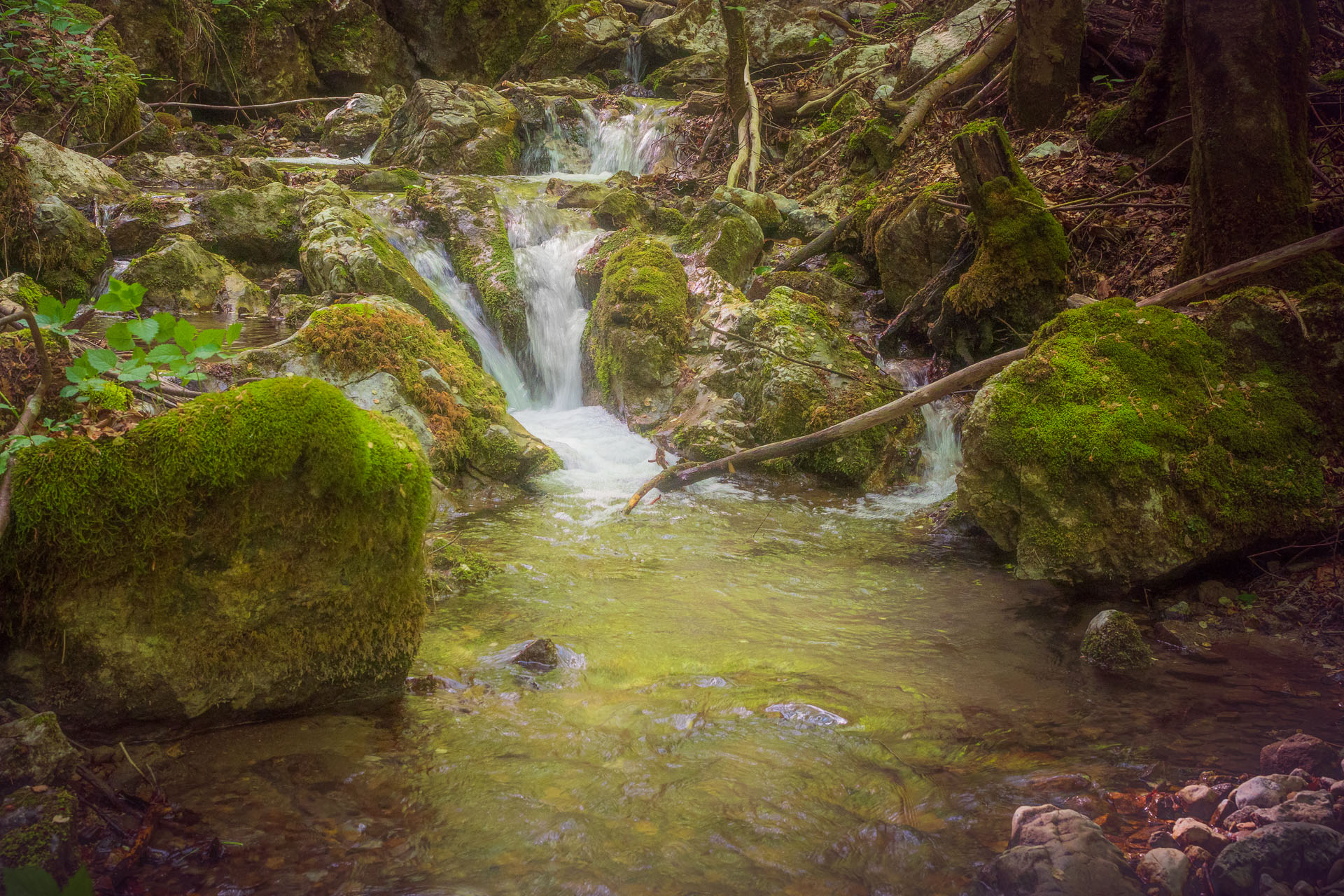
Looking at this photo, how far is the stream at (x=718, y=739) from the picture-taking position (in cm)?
243

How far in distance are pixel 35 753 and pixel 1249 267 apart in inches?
288

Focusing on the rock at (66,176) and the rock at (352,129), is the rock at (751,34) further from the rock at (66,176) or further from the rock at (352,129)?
the rock at (66,176)

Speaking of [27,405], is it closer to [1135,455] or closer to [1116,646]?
[1116,646]

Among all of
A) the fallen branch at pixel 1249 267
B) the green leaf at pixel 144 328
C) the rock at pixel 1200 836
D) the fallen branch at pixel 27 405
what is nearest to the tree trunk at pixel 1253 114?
the fallen branch at pixel 1249 267

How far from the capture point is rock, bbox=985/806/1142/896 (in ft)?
7.09

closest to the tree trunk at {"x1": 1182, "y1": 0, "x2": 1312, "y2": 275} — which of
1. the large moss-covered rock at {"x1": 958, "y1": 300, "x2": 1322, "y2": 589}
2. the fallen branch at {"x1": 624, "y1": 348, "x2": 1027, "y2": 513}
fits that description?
the large moss-covered rock at {"x1": 958, "y1": 300, "x2": 1322, "y2": 589}

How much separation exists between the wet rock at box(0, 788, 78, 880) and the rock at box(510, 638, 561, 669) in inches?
76.9

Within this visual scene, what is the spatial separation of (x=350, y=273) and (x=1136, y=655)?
28.5ft

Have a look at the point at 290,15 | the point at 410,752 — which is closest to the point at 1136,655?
the point at 410,752

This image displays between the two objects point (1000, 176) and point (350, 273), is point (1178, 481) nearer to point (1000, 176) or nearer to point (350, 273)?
point (1000, 176)

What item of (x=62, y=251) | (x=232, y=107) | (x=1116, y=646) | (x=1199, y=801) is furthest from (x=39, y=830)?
(x=232, y=107)

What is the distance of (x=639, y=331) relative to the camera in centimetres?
878

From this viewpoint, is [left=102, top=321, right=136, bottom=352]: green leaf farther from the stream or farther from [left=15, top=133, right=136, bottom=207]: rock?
[left=15, top=133, right=136, bottom=207]: rock

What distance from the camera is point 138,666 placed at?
273 centimetres
